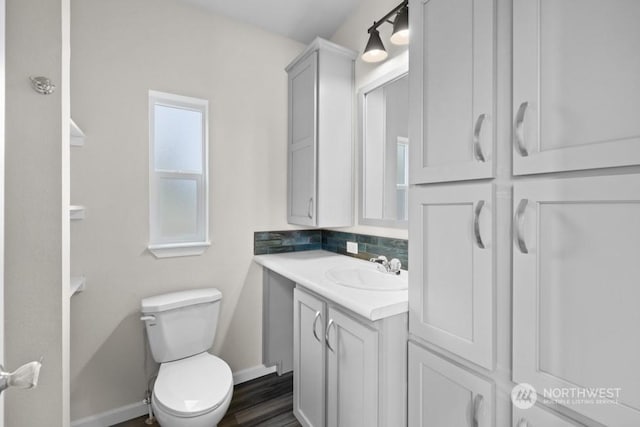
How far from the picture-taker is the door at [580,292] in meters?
0.67

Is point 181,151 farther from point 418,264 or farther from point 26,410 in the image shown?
point 418,264

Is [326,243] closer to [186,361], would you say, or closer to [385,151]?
[385,151]

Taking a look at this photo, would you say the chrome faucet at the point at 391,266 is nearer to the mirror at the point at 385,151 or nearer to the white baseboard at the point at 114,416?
the mirror at the point at 385,151

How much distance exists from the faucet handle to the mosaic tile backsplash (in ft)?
0.26

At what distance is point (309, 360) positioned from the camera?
62.9 inches

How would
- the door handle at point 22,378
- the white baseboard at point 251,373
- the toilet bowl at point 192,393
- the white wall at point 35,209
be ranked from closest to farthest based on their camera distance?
the door handle at point 22,378, the white wall at point 35,209, the toilet bowl at point 192,393, the white baseboard at point 251,373

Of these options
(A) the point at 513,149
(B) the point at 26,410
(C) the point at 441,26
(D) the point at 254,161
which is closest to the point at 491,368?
(A) the point at 513,149

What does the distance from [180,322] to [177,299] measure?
14 cm

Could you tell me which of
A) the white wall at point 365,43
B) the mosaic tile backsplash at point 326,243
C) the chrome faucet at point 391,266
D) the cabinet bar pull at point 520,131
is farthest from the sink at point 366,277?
the cabinet bar pull at point 520,131

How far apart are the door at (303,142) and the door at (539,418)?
142 centimetres

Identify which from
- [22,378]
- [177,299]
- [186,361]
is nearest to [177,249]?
[177,299]

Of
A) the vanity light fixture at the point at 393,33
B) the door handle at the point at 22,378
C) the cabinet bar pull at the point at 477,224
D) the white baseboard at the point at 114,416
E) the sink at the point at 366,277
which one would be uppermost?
the vanity light fixture at the point at 393,33

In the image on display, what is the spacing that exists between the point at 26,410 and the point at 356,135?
2.08 meters

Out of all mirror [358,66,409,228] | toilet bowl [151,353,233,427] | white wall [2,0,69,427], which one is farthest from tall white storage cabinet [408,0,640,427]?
white wall [2,0,69,427]
